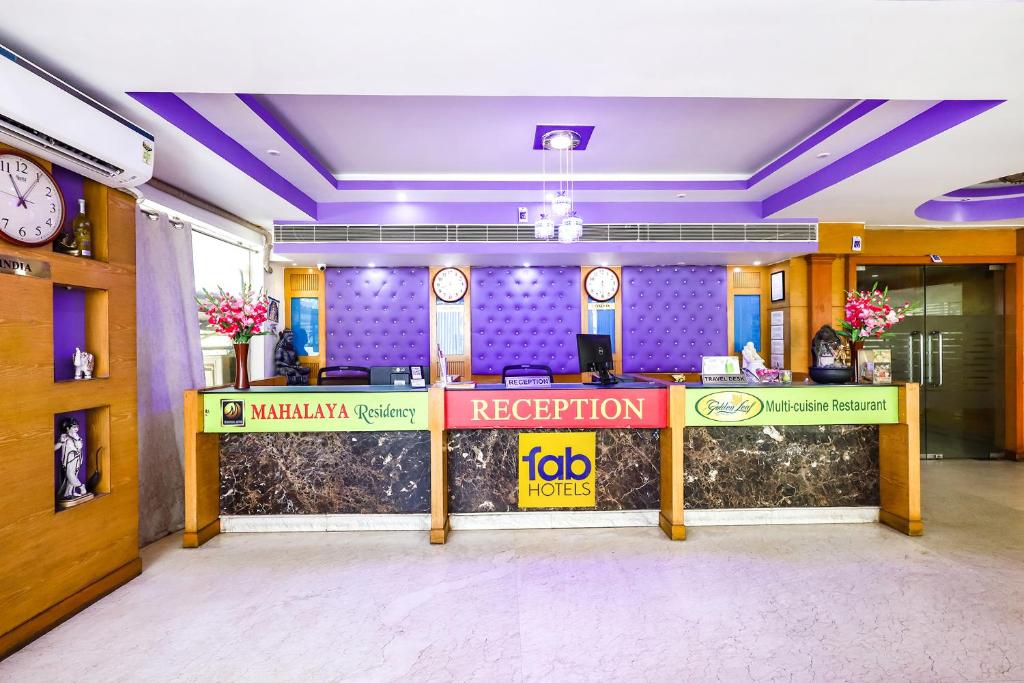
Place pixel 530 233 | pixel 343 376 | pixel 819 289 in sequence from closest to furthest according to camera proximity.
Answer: pixel 530 233 → pixel 819 289 → pixel 343 376

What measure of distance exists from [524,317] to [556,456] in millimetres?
2498

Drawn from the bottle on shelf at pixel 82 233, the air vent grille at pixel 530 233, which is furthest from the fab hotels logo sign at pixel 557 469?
the bottle on shelf at pixel 82 233

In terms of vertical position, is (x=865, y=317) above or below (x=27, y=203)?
below

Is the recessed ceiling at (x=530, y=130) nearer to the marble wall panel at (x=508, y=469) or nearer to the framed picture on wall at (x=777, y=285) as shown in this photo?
the framed picture on wall at (x=777, y=285)

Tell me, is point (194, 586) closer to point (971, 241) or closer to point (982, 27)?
point (982, 27)

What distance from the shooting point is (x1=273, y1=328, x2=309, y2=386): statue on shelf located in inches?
214

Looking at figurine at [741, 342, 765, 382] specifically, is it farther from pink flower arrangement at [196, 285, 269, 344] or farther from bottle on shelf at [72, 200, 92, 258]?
bottle on shelf at [72, 200, 92, 258]

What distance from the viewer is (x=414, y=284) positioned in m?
5.75

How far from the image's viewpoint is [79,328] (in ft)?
9.09

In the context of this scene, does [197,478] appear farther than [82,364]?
Yes

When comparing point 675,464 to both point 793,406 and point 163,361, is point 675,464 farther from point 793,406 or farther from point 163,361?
point 163,361

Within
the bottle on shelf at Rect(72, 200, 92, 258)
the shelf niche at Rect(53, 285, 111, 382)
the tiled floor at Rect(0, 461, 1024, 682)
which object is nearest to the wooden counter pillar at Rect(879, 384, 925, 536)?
the tiled floor at Rect(0, 461, 1024, 682)

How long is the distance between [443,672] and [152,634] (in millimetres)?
1428

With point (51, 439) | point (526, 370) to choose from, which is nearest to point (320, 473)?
point (51, 439)
